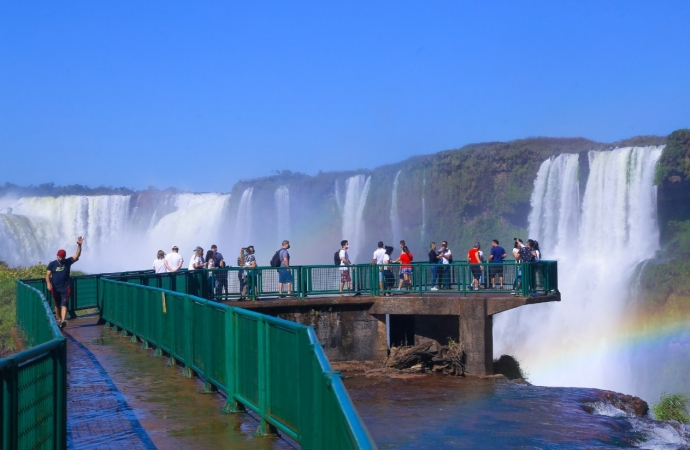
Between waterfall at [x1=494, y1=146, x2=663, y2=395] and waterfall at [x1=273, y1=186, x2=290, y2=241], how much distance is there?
24263 millimetres

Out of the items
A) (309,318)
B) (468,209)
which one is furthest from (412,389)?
(468,209)

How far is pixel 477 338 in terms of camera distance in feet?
69.1

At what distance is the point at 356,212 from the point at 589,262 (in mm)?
22826

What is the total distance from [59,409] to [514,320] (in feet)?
125

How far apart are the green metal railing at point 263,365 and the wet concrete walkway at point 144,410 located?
0.21 m

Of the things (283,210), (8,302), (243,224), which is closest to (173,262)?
(8,302)

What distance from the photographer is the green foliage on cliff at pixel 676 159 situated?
47594 millimetres

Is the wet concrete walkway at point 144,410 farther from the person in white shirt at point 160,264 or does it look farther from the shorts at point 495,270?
the shorts at point 495,270

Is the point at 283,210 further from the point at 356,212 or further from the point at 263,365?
the point at 263,365

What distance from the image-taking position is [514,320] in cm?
4275

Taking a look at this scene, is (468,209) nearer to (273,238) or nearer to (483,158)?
(483,158)

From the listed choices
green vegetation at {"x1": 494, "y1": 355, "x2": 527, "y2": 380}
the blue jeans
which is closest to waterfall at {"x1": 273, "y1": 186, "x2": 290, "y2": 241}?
green vegetation at {"x1": 494, "y1": 355, "x2": 527, "y2": 380}

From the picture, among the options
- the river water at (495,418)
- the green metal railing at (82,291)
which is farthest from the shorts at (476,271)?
the green metal railing at (82,291)

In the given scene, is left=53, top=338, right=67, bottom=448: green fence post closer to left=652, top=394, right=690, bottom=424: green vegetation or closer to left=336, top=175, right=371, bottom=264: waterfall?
left=652, top=394, right=690, bottom=424: green vegetation
